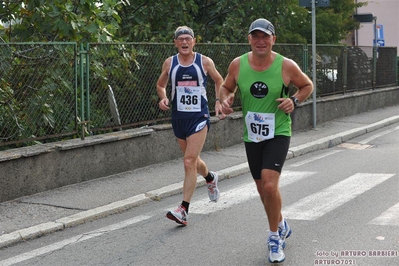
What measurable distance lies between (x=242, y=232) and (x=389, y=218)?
4.81ft

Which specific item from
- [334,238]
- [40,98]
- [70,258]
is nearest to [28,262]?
[70,258]

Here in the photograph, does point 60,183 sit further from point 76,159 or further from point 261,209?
point 261,209

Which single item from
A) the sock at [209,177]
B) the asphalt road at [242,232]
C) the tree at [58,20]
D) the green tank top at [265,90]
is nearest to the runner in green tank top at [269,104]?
the green tank top at [265,90]

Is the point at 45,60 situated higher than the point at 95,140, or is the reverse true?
the point at 45,60

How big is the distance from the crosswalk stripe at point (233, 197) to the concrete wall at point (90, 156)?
1739 millimetres

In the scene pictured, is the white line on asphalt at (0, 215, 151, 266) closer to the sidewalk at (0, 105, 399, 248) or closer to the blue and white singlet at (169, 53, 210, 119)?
the sidewalk at (0, 105, 399, 248)

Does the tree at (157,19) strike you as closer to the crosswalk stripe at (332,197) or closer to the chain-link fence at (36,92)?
the chain-link fence at (36,92)

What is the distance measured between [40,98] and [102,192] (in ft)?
5.11

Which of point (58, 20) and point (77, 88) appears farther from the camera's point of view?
point (77, 88)

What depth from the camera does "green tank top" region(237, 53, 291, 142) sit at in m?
6.11

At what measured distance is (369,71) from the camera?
20.9m

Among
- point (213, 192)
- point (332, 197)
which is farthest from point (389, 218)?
point (213, 192)

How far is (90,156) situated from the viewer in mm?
10039

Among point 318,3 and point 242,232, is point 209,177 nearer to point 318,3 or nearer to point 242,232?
point 242,232
